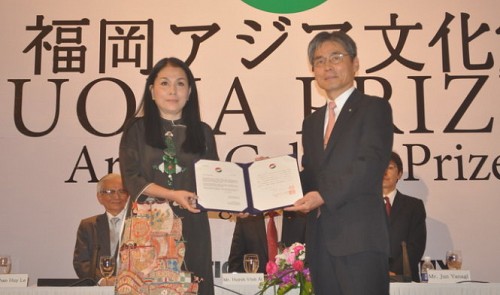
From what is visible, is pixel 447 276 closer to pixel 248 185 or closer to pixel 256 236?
pixel 248 185

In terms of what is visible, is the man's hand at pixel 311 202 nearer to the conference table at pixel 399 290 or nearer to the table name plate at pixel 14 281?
the conference table at pixel 399 290

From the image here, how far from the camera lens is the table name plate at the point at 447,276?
3912 mm

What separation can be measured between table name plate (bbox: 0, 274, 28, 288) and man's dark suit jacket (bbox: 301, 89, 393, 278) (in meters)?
1.78

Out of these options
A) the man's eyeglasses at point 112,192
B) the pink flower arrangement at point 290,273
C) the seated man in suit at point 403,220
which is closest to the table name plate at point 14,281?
the pink flower arrangement at point 290,273

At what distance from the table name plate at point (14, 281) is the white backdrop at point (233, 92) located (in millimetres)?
1898

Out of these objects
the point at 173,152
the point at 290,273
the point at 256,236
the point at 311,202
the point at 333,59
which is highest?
the point at 333,59

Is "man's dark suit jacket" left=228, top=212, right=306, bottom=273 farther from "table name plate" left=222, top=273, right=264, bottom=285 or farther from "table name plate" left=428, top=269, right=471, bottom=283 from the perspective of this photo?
"table name plate" left=428, top=269, right=471, bottom=283

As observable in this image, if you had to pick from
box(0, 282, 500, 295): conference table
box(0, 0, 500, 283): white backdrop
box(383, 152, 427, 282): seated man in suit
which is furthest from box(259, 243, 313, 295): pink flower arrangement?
box(0, 0, 500, 283): white backdrop

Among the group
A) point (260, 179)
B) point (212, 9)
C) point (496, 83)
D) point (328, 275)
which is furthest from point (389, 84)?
point (328, 275)

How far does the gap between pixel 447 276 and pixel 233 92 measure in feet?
8.81

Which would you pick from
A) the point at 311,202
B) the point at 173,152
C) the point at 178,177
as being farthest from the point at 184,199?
the point at 311,202

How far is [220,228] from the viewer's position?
19.1 ft

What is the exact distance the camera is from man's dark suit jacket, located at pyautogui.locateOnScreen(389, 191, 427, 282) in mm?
5293

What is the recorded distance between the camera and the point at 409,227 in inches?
216
